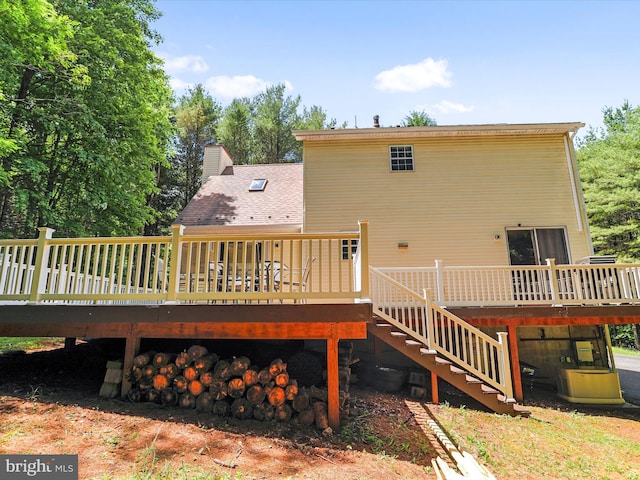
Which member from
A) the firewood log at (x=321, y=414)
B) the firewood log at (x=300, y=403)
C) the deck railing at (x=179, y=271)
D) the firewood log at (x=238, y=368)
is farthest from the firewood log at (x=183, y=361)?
the firewood log at (x=321, y=414)

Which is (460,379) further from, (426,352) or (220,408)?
(220,408)

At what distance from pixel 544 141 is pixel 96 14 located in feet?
44.8

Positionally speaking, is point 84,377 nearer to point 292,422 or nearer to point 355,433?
point 292,422

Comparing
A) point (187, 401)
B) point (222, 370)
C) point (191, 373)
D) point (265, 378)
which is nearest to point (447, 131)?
point (265, 378)

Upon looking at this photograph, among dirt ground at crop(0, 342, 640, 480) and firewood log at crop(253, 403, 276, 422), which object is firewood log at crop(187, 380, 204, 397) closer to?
dirt ground at crop(0, 342, 640, 480)

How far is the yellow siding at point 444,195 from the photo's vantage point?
9062 millimetres

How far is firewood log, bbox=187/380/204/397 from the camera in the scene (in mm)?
4227

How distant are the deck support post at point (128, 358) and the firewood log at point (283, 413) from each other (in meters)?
1.99

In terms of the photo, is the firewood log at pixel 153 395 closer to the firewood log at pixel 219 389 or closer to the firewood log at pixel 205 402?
the firewood log at pixel 205 402

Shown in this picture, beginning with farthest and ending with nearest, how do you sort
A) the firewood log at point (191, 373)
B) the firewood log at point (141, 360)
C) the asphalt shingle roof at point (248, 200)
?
the asphalt shingle roof at point (248, 200), the firewood log at point (141, 360), the firewood log at point (191, 373)

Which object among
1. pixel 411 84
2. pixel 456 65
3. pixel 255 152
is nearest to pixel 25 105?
pixel 456 65

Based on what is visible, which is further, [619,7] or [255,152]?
[255,152]

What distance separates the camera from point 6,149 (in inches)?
264

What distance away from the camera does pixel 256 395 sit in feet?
13.6
